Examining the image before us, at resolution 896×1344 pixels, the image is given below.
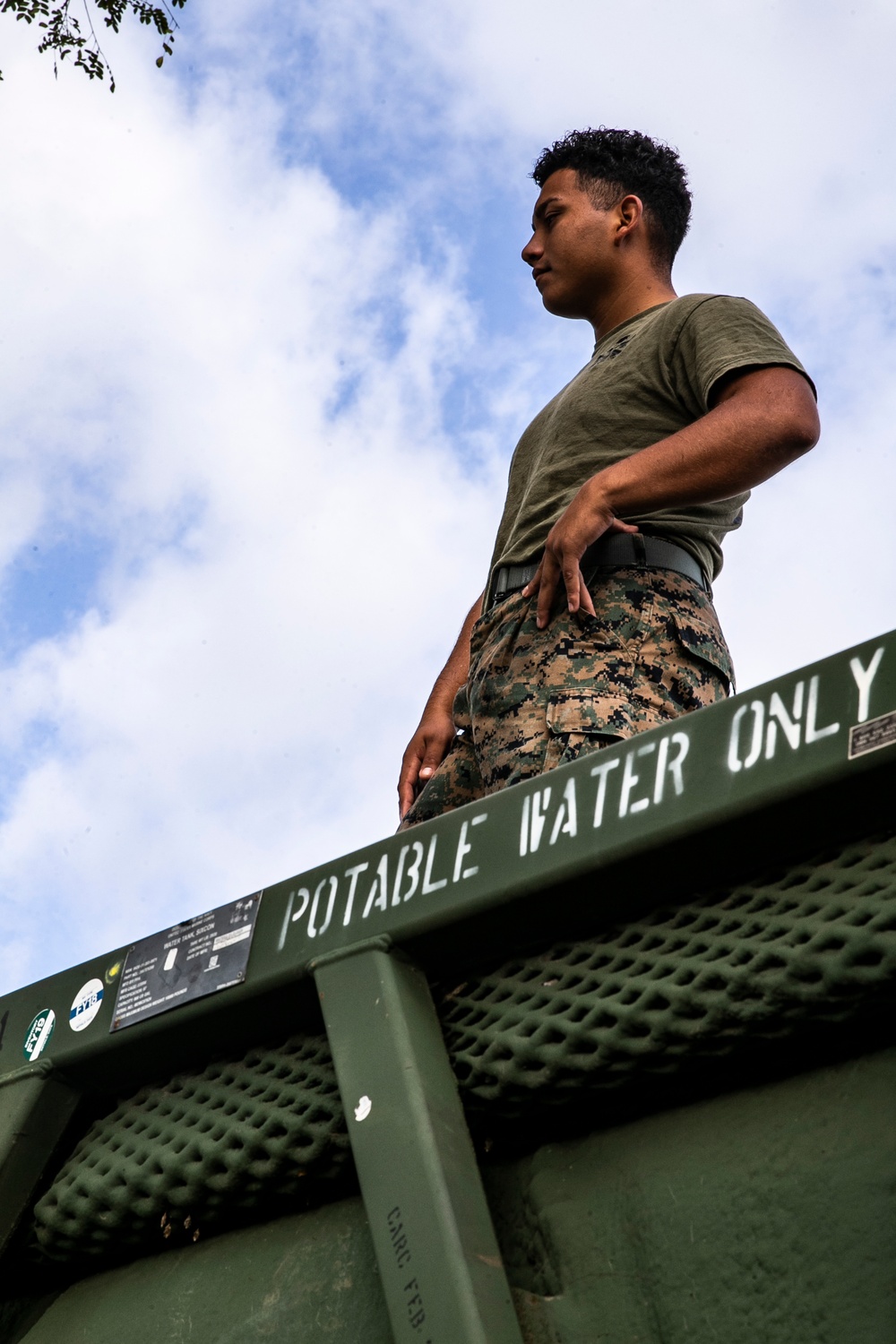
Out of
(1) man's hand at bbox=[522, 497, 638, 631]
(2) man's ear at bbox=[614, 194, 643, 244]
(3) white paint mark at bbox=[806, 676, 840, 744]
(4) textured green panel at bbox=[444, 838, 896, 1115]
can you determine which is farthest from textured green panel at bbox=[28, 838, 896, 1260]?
(2) man's ear at bbox=[614, 194, 643, 244]

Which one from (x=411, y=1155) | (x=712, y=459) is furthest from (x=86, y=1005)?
(x=712, y=459)

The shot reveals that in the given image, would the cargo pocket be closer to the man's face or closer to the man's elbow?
the man's elbow

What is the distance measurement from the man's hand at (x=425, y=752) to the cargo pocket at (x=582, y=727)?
669 millimetres

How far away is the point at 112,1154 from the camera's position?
1508mm

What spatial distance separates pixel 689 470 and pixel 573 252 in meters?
0.92

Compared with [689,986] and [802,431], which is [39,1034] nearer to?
[689,986]

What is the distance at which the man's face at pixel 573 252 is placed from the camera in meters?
2.74

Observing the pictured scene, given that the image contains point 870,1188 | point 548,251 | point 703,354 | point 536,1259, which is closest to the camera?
point 870,1188

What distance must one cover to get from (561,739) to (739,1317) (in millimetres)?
A: 958

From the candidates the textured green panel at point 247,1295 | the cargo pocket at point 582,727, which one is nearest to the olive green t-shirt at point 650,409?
the cargo pocket at point 582,727

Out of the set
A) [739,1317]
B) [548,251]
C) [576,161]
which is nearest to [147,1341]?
[739,1317]

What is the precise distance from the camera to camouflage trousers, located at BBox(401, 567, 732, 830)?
77.4 inches

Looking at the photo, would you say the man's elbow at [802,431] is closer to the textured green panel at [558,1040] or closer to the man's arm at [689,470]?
the man's arm at [689,470]

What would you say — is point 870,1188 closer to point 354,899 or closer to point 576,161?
point 354,899
